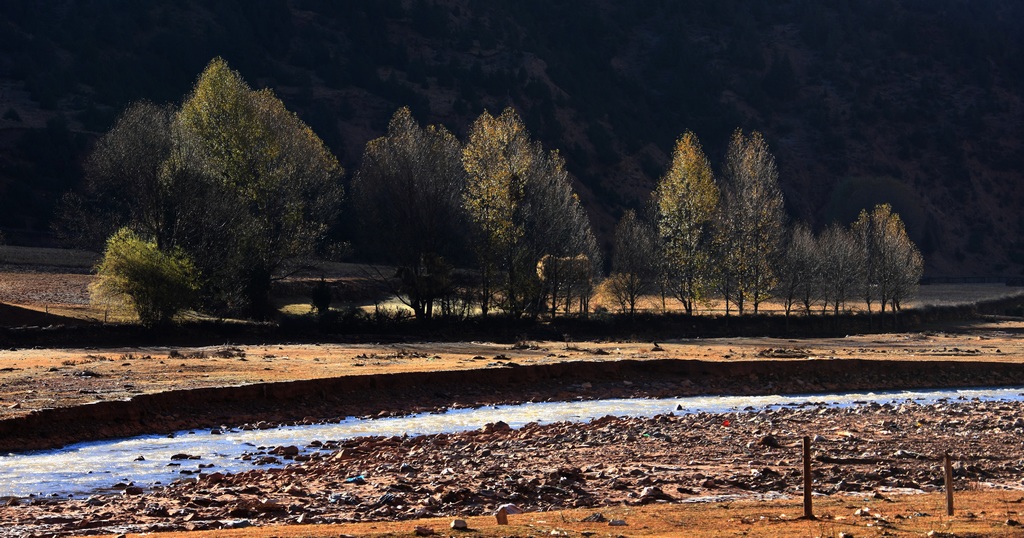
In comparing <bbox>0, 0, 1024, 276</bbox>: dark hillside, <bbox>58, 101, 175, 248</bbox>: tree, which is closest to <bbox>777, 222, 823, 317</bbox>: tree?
<bbox>58, 101, 175, 248</bbox>: tree

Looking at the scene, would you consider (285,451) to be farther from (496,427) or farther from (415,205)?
(415,205)

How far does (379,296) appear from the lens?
248 feet

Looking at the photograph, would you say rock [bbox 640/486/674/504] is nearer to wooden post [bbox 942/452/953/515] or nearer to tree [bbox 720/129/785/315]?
wooden post [bbox 942/452/953/515]

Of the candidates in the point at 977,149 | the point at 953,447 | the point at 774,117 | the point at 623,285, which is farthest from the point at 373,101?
the point at 953,447

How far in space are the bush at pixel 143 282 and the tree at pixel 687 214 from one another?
114 feet

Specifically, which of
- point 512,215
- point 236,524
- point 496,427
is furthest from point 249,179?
point 236,524

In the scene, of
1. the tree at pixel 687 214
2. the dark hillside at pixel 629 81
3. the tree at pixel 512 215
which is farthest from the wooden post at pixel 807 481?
the dark hillside at pixel 629 81

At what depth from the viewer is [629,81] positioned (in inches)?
6083

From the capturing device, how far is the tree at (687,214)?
2867 inches

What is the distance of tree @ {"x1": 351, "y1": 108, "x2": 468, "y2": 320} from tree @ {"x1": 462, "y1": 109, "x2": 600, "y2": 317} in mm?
1672

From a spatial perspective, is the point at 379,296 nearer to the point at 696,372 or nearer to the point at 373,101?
the point at 696,372

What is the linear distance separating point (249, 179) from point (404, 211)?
9216 millimetres

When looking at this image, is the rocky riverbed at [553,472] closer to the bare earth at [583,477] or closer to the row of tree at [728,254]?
the bare earth at [583,477]

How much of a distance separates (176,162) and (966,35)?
14214cm
